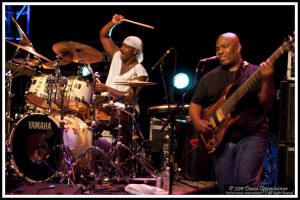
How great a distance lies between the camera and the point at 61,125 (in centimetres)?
629

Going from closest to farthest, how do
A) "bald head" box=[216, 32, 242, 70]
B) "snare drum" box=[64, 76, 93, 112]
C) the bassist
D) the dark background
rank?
the bassist, "bald head" box=[216, 32, 242, 70], "snare drum" box=[64, 76, 93, 112], the dark background

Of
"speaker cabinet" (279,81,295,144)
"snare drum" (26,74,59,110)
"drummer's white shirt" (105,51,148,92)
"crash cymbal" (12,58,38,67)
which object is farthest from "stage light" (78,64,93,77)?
"speaker cabinet" (279,81,295,144)

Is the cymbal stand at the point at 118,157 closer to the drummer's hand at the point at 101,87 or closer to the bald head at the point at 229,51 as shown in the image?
the drummer's hand at the point at 101,87

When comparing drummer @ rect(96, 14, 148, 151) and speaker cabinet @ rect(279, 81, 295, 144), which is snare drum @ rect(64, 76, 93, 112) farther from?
speaker cabinet @ rect(279, 81, 295, 144)

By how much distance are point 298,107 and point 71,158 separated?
3.44m

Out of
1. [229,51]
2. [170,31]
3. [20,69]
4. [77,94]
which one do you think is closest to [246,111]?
[229,51]

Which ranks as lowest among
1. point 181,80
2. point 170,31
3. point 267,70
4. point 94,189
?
point 94,189

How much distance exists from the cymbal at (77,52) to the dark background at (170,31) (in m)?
1.59

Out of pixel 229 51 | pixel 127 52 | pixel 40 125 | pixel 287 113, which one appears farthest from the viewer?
pixel 127 52

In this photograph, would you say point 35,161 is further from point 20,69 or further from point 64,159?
point 20,69

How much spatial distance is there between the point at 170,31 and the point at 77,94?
2996 millimetres

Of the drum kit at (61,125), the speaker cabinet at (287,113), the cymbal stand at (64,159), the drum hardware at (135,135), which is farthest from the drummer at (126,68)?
the speaker cabinet at (287,113)

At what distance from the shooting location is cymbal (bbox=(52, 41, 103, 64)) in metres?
6.86

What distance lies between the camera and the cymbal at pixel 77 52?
22.5 feet
